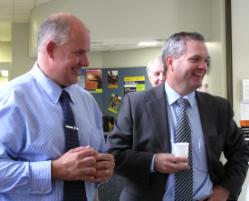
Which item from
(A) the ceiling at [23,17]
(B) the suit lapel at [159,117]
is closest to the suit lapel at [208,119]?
(B) the suit lapel at [159,117]

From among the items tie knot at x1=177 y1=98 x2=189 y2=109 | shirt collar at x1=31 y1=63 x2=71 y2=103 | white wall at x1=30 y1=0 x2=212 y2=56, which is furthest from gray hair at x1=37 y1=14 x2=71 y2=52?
white wall at x1=30 y1=0 x2=212 y2=56

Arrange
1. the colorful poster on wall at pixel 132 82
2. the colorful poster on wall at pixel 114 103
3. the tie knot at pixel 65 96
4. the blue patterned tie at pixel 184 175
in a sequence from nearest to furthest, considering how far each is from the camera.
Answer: the tie knot at pixel 65 96 → the blue patterned tie at pixel 184 175 → the colorful poster on wall at pixel 132 82 → the colorful poster on wall at pixel 114 103

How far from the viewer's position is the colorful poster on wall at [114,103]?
22.2 ft

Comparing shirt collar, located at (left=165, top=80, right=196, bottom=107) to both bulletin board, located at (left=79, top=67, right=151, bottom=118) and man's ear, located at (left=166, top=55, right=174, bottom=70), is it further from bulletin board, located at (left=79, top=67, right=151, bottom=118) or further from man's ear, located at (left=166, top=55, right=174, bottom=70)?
bulletin board, located at (left=79, top=67, right=151, bottom=118)

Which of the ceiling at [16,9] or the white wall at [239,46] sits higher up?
the ceiling at [16,9]

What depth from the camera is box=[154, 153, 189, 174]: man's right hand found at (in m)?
1.70

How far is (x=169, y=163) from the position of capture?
171cm

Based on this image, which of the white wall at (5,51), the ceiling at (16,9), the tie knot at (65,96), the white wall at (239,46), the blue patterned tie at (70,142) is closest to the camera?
the blue patterned tie at (70,142)

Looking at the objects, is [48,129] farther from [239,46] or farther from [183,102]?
[239,46]

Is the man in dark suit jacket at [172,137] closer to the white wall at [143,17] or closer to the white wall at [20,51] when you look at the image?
the white wall at [143,17]

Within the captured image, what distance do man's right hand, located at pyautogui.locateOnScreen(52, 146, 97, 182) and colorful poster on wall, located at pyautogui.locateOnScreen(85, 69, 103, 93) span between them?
5.52m

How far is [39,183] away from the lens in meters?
1.32

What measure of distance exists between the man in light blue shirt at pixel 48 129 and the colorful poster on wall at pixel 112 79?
17.1 feet

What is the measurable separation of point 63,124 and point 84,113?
170 mm
